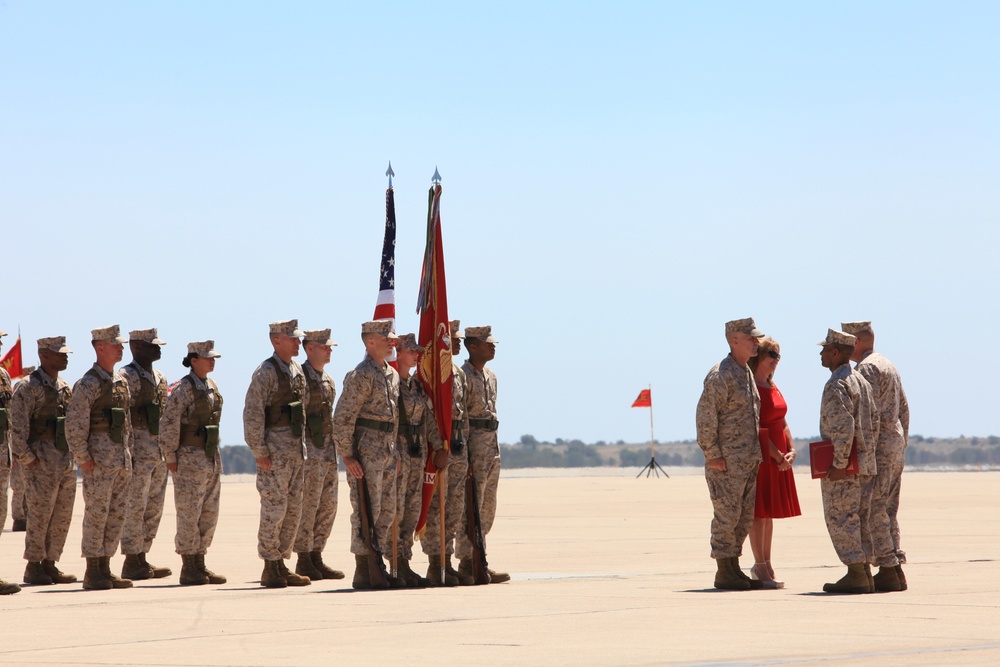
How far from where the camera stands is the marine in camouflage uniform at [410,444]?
1392 cm

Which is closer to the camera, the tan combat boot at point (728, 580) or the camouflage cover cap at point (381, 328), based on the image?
the tan combat boot at point (728, 580)

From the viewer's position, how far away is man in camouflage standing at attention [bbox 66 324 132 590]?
45.8 ft

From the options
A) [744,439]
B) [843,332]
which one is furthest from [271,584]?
[843,332]

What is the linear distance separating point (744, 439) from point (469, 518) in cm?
268

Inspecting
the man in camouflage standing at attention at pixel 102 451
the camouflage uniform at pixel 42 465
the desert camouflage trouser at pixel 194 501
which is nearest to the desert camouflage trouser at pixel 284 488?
the desert camouflage trouser at pixel 194 501

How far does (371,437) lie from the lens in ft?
44.9

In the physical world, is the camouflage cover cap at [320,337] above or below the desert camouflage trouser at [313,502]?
above

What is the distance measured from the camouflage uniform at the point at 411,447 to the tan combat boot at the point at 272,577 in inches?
41.2

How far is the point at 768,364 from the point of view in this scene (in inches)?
538

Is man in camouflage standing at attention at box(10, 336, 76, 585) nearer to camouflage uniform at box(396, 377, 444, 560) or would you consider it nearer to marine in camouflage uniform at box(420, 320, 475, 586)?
camouflage uniform at box(396, 377, 444, 560)

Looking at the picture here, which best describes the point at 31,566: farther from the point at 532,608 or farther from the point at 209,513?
the point at 532,608

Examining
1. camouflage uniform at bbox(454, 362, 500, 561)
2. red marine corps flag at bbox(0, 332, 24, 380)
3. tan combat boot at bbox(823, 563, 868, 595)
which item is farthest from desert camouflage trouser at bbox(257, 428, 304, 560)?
red marine corps flag at bbox(0, 332, 24, 380)

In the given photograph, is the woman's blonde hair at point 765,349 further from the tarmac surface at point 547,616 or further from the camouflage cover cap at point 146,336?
the camouflage cover cap at point 146,336

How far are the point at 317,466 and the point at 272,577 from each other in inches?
50.6
